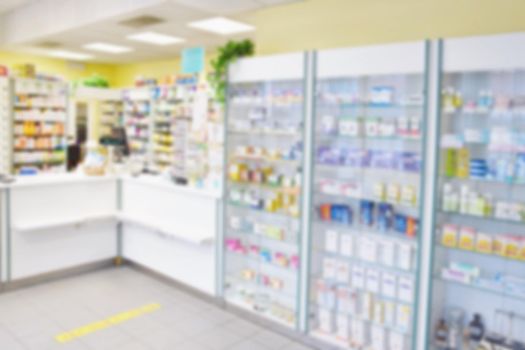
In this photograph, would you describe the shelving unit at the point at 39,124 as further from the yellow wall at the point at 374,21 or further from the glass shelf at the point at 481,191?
the glass shelf at the point at 481,191

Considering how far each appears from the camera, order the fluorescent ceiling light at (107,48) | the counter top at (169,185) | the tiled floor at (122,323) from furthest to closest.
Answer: the fluorescent ceiling light at (107,48), the counter top at (169,185), the tiled floor at (122,323)

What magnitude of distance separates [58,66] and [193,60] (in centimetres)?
874

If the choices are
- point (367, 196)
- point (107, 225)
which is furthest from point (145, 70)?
point (367, 196)

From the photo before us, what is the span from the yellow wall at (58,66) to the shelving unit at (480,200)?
9944mm

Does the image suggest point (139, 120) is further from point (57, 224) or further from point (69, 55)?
point (57, 224)

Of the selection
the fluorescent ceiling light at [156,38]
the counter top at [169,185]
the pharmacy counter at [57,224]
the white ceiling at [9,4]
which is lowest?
the pharmacy counter at [57,224]

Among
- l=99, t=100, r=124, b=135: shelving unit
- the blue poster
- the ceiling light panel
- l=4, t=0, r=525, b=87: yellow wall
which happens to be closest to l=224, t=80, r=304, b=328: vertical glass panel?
the blue poster

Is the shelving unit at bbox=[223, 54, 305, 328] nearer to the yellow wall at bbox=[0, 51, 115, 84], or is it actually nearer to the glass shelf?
the glass shelf

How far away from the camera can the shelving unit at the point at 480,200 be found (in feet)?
9.81

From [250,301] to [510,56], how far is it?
3132 millimetres

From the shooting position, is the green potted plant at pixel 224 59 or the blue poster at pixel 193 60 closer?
the green potted plant at pixel 224 59

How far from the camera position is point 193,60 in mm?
4973

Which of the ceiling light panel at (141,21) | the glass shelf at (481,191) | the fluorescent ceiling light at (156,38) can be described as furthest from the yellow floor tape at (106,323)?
the fluorescent ceiling light at (156,38)

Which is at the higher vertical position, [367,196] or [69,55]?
[69,55]
